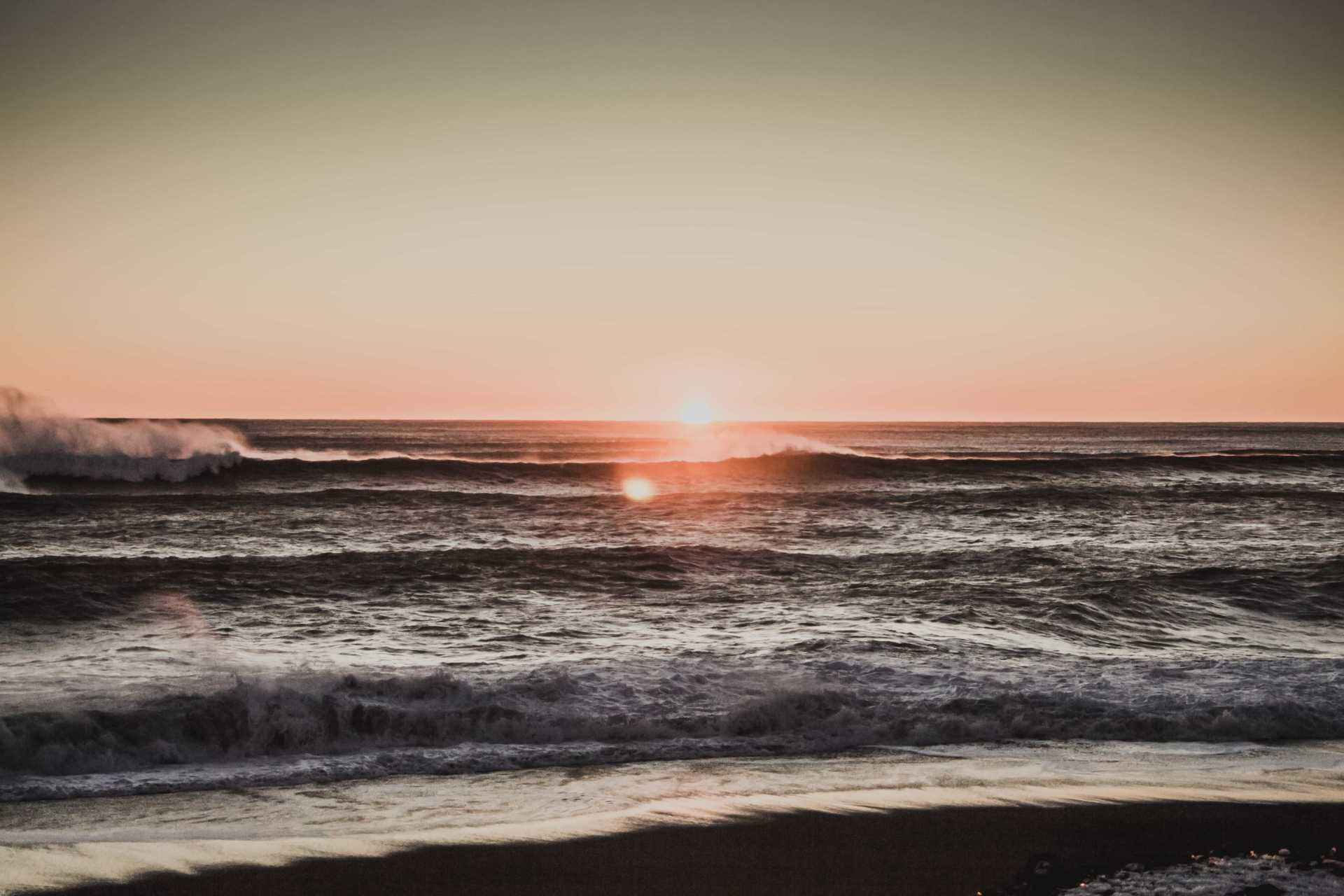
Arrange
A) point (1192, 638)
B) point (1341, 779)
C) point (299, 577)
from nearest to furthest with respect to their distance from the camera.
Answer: point (1341, 779), point (1192, 638), point (299, 577)

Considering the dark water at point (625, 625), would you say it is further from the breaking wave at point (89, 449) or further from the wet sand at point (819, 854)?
the breaking wave at point (89, 449)

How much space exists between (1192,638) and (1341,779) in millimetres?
5189

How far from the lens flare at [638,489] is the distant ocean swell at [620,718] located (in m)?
17.0

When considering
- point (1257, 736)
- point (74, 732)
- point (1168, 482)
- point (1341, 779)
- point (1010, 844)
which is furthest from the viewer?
point (1168, 482)

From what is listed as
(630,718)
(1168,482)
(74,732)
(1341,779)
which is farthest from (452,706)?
(1168,482)

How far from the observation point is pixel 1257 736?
820cm

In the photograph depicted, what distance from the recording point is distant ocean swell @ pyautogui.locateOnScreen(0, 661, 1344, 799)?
24.6 ft

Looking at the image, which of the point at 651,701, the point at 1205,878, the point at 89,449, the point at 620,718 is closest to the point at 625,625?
the point at 651,701

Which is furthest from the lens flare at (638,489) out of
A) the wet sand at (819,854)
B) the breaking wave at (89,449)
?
the wet sand at (819,854)

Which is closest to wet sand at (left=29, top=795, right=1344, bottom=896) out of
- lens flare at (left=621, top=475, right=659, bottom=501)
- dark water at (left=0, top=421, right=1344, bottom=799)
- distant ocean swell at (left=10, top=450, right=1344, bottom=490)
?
dark water at (left=0, top=421, right=1344, bottom=799)

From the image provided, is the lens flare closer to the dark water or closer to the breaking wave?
the dark water

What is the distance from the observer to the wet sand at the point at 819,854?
497cm

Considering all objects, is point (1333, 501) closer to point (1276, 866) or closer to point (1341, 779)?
point (1341, 779)

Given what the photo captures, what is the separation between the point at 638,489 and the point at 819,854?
23.6 meters
